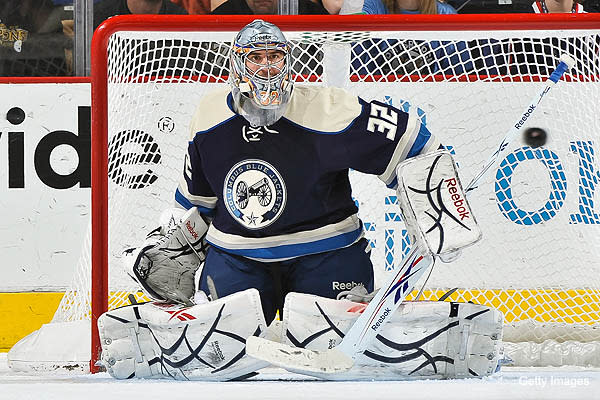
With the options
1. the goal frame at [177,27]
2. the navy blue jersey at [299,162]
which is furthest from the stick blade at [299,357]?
the goal frame at [177,27]

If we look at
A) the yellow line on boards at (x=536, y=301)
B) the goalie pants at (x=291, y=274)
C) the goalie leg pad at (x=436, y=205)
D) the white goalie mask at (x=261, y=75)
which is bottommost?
the yellow line on boards at (x=536, y=301)

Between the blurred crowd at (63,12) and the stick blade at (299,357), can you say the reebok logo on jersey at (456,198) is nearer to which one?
the stick blade at (299,357)

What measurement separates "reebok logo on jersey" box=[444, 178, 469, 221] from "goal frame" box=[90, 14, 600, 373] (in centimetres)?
67

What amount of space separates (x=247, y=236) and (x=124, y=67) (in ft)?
2.60

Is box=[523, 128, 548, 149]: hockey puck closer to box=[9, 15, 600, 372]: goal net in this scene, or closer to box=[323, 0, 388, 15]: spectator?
box=[9, 15, 600, 372]: goal net

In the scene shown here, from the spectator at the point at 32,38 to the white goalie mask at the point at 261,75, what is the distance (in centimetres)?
159

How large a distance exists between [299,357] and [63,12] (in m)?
2.14

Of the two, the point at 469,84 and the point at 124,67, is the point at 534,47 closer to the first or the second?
the point at 469,84

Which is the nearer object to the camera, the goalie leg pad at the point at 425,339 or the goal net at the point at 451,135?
the goalie leg pad at the point at 425,339

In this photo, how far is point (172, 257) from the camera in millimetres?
2166

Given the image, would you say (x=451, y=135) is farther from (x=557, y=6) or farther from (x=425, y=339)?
(x=425, y=339)

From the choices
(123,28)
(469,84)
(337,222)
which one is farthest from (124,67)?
(469,84)

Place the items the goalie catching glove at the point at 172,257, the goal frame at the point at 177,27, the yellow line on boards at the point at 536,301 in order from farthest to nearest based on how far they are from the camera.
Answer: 1. the yellow line on boards at the point at 536,301
2. the goal frame at the point at 177,27
3. the goalie catching glove at the point at 172,257

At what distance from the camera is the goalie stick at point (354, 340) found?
5.79ft
